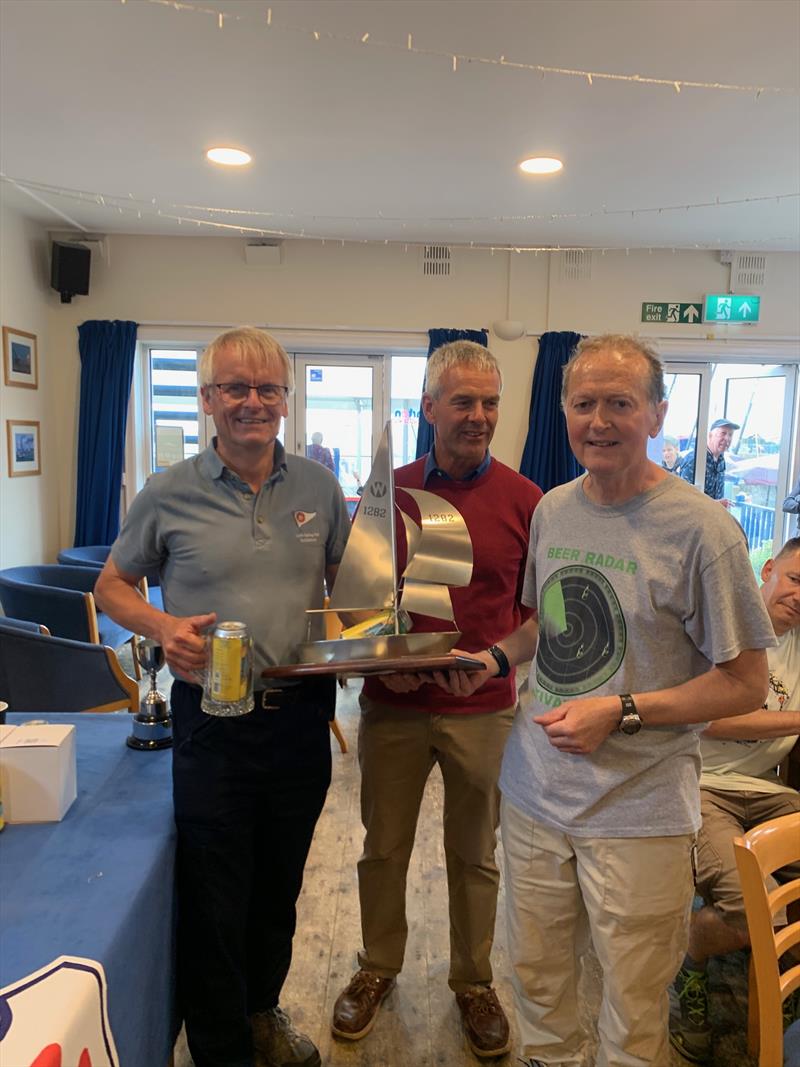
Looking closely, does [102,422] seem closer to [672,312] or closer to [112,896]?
[672,312]

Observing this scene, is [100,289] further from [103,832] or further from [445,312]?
[103,832]

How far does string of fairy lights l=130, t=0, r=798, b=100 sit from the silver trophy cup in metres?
1.72

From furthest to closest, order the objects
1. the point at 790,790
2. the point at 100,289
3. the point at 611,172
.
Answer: the point at 100,289 < the point at 611,172 < the point at 790,790

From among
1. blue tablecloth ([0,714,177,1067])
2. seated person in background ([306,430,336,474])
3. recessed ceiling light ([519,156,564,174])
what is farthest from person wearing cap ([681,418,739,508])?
blue tablecloth ([0,714,177,1067])

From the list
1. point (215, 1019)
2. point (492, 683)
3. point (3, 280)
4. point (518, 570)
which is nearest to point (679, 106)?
point (518, 570)

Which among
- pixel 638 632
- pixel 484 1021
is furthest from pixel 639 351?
pixel 484 1021

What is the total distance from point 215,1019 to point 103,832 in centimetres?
48

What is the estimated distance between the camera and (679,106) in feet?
8.54

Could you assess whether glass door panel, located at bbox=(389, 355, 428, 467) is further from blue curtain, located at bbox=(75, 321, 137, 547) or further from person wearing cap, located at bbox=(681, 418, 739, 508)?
person wearing cap, located at bbox=(681, 418, 739, 508)

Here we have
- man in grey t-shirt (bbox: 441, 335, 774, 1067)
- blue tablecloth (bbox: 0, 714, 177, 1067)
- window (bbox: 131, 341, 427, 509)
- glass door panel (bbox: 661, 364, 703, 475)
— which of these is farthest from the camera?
glass door panel (bbox: 661, 364, 703, 475)

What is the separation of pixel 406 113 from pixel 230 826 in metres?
2.50

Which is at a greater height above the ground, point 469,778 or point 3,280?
point 3,280

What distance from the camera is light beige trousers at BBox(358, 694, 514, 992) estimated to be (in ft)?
5.46

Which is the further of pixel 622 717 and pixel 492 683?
pixel 492 683
